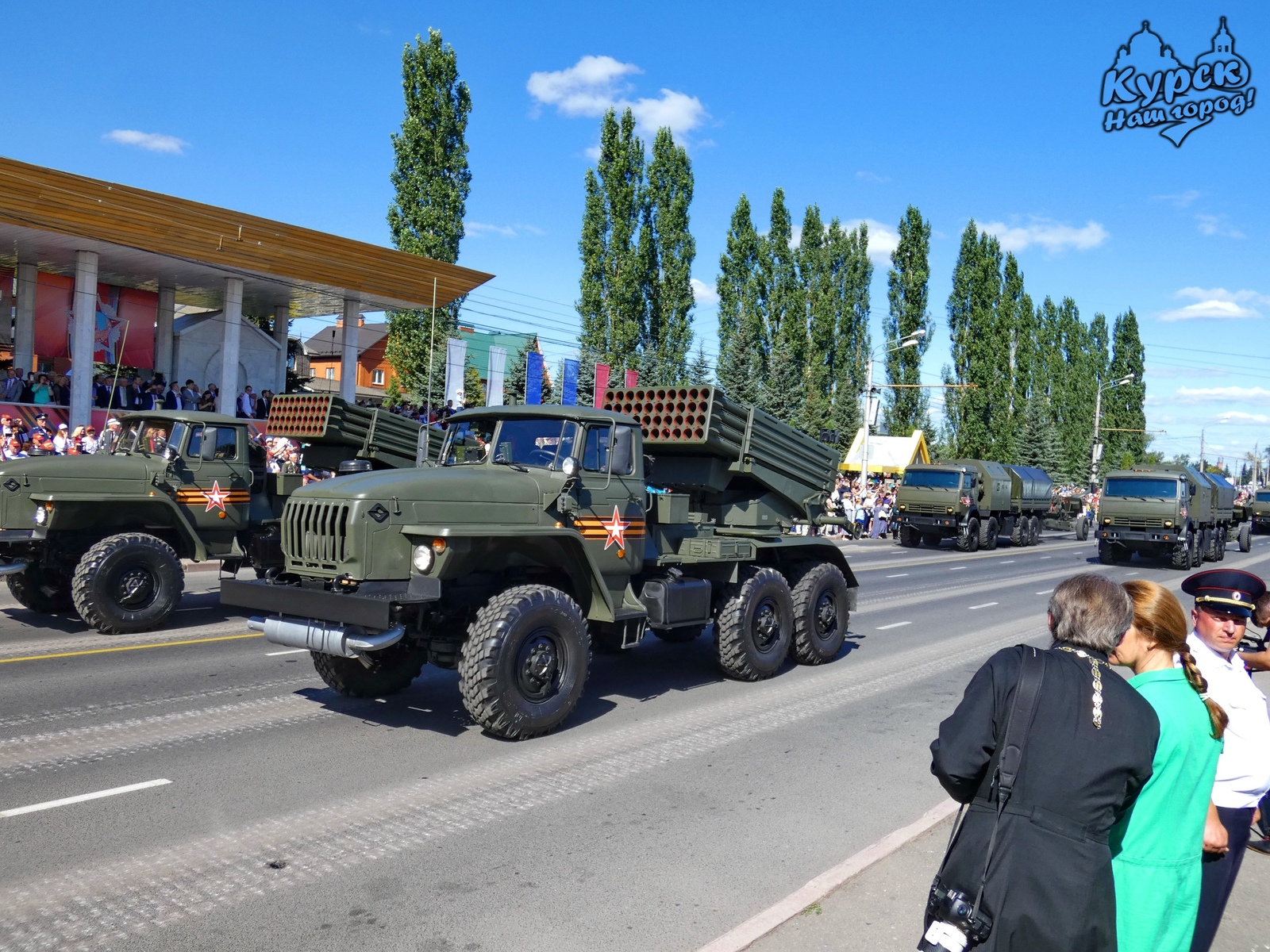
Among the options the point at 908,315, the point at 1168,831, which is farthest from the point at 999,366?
the point at 1168,831

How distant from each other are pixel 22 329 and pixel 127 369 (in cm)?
274

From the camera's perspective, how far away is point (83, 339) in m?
23.5

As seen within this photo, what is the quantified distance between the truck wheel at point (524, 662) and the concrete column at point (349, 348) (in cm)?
2365

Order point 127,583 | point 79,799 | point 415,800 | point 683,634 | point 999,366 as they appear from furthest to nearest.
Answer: point 999,366 → point 127,583 → point 683,634 → point 415,800 → point 79,799

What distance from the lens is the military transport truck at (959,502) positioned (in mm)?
28719

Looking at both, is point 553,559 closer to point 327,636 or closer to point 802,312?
point 327,636

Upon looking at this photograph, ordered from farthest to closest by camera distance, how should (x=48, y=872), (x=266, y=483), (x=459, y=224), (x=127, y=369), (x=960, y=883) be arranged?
(x=459, y=224) → (x=127, y=369) → (x=266, y=483) → (x=48, y=872) → (x=960, y=883)

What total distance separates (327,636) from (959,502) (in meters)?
24.7

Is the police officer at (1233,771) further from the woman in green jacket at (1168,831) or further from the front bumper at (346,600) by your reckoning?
the front bumper at (346,600)

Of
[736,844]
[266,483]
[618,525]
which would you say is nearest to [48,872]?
[736,844]

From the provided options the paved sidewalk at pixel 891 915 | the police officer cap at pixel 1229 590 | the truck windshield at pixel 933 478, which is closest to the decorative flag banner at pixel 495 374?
the truck windshield at pixel 933 478

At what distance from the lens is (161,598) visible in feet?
34.5

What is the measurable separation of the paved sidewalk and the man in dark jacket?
4.76 feet

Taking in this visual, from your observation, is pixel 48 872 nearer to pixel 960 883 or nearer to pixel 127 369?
pixel 960 883
